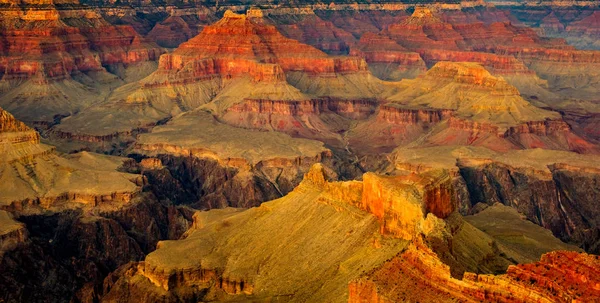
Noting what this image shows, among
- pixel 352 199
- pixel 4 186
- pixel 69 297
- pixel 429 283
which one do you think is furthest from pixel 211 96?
pixel 429 283

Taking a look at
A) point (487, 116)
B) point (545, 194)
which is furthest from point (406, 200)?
point (487, 116)

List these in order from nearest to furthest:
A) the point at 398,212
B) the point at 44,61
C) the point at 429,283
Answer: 1. the point at 429,283
2. the point at 398,212
3. the point at 44,61

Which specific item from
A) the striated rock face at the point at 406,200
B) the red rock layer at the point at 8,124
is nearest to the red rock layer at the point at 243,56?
the red rock layer at the point at 8,124

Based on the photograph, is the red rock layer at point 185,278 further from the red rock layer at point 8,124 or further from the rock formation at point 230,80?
the rock formation at point 230,80

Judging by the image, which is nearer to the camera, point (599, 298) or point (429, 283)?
point (599, 298)

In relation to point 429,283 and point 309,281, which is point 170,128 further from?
point 429,283

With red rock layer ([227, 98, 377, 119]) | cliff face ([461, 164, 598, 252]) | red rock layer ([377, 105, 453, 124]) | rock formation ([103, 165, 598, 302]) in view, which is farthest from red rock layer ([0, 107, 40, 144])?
red rock layer ([377, 105, 453, 124])
